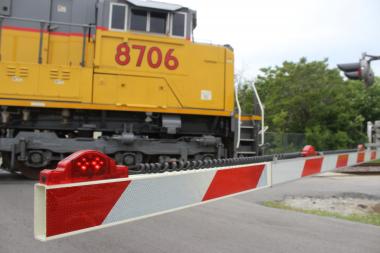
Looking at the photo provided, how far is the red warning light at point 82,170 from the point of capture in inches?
71.1

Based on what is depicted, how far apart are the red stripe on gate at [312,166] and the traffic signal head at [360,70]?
2887 millimetres

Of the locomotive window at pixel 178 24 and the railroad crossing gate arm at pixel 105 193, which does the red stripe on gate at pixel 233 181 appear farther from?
the locomotive window at pixel 178 24

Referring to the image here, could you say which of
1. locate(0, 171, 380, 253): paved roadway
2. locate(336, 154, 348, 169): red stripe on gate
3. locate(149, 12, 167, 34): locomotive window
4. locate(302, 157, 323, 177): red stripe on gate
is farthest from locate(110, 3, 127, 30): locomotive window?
locate(302, 157, 323, 177): red stripe on gate

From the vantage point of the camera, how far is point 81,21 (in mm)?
9094

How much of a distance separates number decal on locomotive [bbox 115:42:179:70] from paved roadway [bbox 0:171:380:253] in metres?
3.80

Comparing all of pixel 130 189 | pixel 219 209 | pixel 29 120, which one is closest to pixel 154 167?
pixel 130 189

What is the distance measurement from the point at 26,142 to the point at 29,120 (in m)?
0.74

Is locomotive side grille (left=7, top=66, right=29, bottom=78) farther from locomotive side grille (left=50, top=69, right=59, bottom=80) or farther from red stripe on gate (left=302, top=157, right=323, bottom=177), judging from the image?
red stripe on gate (left=302, top=157, right=323, bottom=177)

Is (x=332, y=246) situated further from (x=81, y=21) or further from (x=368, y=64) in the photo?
(x=81, y=21)

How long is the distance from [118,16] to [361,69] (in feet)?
17.4

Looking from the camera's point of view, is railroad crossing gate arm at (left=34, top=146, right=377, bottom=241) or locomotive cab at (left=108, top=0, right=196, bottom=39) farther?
locomotive cab at (left=108, top=0, right=196, bottom=39)

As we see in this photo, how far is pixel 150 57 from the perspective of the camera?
28.8ft

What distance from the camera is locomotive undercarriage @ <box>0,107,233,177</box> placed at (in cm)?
829

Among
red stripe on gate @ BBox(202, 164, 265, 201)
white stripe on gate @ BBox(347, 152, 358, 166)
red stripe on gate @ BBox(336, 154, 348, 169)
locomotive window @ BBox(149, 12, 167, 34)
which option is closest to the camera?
red stripe on gate @ BBox(202, 164, 265, 201)
